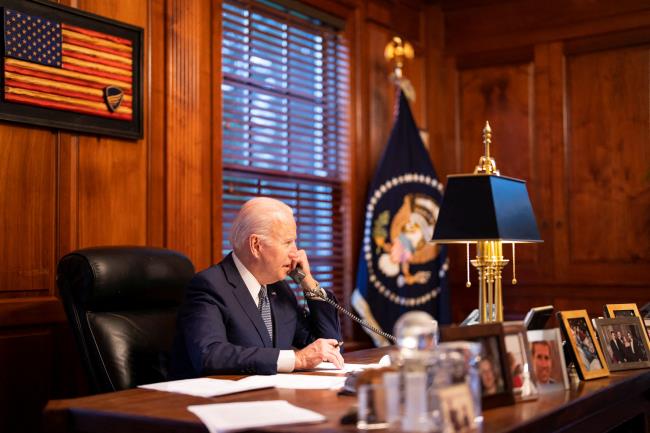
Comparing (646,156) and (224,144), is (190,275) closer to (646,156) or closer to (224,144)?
(224,144)

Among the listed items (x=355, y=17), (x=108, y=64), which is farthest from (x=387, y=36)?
(x=108, y=64)

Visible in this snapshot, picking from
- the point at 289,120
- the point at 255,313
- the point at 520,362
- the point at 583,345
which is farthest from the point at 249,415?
the point at 289,120

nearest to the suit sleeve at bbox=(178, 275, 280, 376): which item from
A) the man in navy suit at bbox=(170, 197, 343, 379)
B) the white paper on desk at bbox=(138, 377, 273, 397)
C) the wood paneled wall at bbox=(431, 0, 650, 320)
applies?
the man in navy suit at bbox=(170, 197, 343, 379)

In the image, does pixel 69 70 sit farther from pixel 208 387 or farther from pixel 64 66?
pixel 208 387

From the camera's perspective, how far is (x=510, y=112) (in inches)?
203

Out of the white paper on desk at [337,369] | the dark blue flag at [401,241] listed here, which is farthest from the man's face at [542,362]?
the dark blue flag at [401,241]

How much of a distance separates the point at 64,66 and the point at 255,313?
1.27m

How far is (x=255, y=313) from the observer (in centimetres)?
268

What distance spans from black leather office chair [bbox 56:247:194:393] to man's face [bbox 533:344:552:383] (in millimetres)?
1238

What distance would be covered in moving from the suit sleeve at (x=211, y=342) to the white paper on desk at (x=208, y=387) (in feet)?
0.44

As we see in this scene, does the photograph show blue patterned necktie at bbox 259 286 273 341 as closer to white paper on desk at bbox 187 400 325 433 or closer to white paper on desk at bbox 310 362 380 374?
white paper on desk at bbox 310 362 380 374

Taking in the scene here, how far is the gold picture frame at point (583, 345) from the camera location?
7.47 ft

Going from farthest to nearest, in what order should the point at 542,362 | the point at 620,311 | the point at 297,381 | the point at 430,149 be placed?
the point at 430,149, the point at 620,311, the point at 297,381, the point at 542,362

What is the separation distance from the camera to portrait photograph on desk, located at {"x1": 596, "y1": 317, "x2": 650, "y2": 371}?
2439 mm
